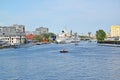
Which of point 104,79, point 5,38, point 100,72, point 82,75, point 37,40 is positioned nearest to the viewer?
point 104,79

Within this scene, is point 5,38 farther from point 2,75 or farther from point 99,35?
point 2,75

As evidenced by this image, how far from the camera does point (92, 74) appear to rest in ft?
106

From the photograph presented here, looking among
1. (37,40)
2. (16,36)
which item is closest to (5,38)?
(16,36)

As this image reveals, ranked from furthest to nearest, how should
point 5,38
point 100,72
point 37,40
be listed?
point 37,40 → point 5,38 → point 100,72

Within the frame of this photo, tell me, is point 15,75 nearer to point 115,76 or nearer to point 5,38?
point 115,76

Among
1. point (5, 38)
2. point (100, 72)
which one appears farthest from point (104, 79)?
point (5, 38)

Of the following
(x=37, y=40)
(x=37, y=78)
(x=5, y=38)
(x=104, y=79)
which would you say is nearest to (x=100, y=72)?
(x=104, y=79)

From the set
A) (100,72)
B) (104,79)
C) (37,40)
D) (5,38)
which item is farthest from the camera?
(37,40)

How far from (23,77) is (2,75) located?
2.59 meters

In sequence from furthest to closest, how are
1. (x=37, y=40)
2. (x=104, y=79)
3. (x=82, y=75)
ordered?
1. (x=37, y=40)
2. (x=82, y=75)
3. (x=104, y=79)

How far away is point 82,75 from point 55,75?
94.2 inches

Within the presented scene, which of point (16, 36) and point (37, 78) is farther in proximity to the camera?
point (16, 36)

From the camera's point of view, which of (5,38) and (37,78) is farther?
(5,38)

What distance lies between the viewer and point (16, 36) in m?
157
